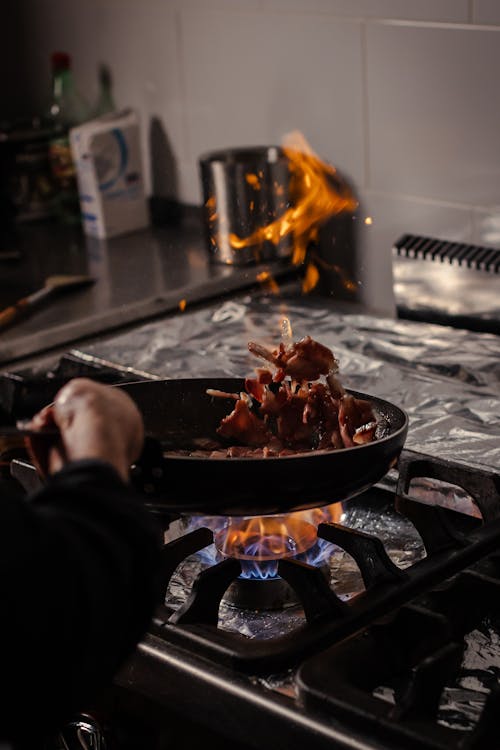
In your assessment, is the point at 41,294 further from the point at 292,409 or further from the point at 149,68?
the point at 292,409

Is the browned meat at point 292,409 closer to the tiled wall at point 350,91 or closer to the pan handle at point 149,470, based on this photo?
the pan handle at point 149,470

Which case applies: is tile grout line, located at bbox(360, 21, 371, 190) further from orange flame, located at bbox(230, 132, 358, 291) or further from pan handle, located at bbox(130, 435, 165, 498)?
pan handle, located at bbox(130, 435, 165, 498)

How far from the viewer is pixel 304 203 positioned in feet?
6.48

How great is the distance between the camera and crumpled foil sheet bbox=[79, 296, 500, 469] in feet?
4.33

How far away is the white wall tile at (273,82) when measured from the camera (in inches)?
73.3

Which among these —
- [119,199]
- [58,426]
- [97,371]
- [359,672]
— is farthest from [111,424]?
[119,199]

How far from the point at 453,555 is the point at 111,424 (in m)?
0.40

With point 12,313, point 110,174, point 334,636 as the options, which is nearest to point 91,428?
point 334,636

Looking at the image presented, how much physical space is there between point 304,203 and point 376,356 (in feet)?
1.61

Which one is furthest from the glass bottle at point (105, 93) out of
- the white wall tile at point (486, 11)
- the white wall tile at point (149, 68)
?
the white wall tile at point (486, 11)

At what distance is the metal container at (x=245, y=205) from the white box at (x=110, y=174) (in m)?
0.25

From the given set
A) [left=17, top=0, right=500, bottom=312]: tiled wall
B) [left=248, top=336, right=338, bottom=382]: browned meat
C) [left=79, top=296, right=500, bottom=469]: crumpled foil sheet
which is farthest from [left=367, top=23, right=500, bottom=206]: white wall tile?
[left=248, top=336, right=338, bottom=382]: browned meat

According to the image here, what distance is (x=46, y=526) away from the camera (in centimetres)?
70

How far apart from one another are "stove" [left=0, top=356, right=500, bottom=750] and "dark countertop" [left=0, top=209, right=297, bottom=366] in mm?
606
